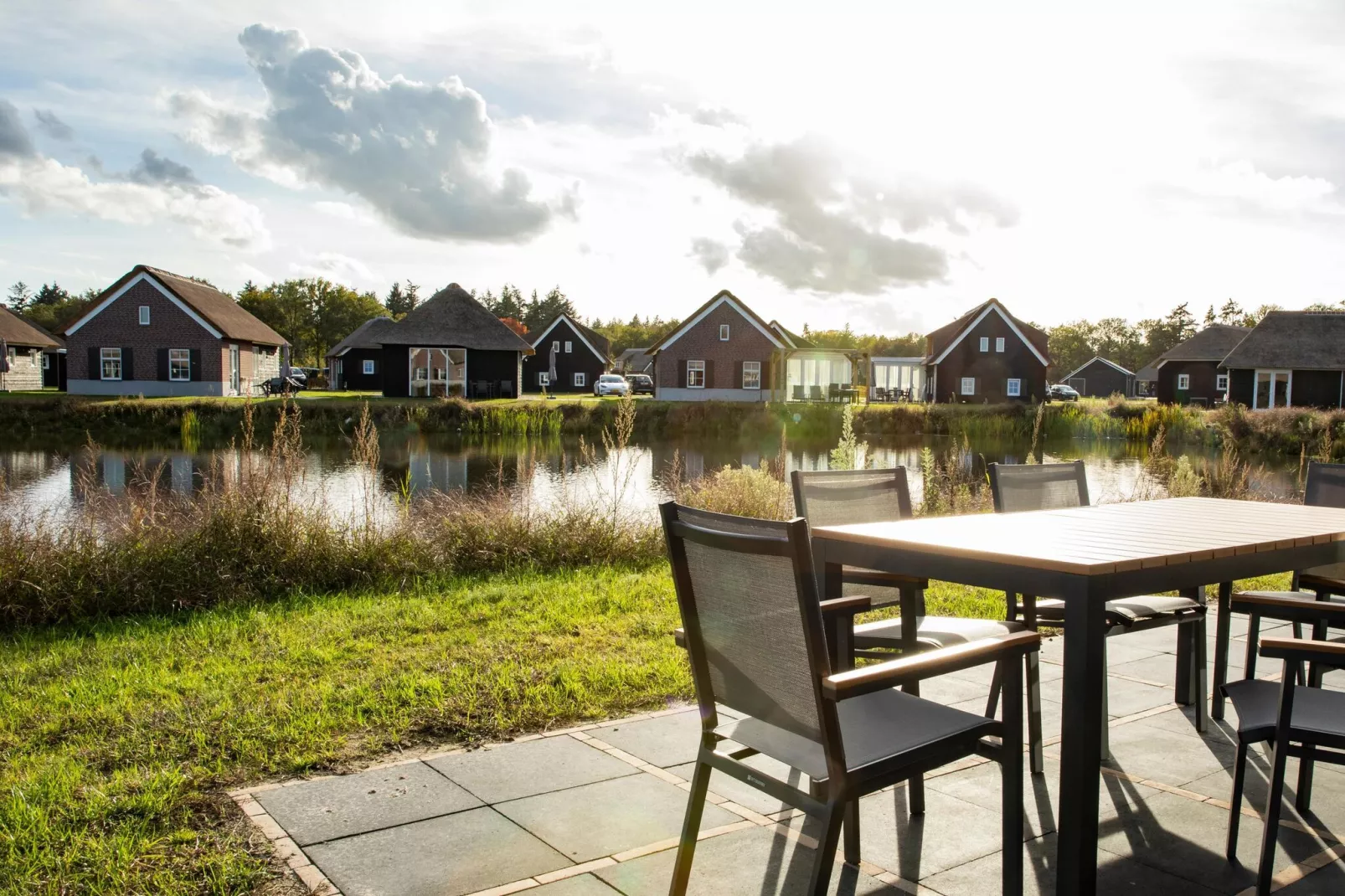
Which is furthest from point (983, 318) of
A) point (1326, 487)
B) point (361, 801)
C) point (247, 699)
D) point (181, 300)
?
point (361, 801)

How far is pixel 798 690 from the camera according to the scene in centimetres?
209

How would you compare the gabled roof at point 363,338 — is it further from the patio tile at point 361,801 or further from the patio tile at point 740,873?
the patio tile at point 740,873

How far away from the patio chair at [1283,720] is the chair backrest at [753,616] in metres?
1.21

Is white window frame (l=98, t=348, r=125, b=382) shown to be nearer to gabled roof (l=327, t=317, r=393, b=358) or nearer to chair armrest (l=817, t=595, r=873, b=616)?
gabled roof (l=327, t=317, r=393, b=358)

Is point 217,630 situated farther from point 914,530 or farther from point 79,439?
point 79,439

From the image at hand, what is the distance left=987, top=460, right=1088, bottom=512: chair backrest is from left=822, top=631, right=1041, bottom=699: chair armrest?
1819 mm

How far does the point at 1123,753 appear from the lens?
140 inches

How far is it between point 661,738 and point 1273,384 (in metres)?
42.6

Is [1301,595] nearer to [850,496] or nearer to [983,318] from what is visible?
[850,496]

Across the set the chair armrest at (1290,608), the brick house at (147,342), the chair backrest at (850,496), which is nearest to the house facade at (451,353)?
the brick house at (147,342)

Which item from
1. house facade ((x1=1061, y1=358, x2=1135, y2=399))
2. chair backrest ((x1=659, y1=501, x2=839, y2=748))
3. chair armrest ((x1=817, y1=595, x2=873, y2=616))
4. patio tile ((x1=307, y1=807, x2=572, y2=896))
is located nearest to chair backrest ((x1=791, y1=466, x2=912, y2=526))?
chair armrest ((x1=817, y1=595, x2=873, y2=616))

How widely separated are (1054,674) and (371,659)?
3.19 meters

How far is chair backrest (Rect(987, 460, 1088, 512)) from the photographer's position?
4246 millimetres

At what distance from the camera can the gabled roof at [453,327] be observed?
1535 inches
